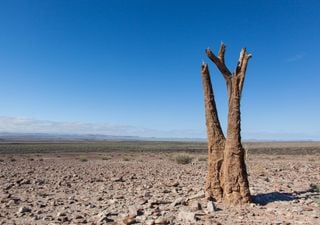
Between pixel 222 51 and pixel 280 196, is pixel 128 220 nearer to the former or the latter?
pixel 222 51

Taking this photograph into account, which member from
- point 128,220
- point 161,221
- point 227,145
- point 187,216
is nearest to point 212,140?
point 227,145

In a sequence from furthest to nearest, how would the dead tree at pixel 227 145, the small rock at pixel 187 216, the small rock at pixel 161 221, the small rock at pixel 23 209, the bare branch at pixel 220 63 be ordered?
1. the bare branch at pixel 220 63
2. the dead tree at pixel 227 145
3. the small rock at pixel 23 209
4. the small rock at pixel 187 216
5. the small rock at pixel 161 221

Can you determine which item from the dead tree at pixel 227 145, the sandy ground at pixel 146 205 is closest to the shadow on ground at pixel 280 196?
the sandy ground at pixel 146 205

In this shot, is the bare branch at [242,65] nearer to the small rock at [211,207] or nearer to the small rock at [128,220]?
the small rock at [211,207]

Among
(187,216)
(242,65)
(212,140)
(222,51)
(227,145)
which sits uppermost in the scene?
(222,51)

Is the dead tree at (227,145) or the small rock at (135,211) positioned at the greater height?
the dead tree at (227,145)

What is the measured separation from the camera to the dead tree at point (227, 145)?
35.8 feet

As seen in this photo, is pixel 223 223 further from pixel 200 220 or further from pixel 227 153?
pixel 227 153

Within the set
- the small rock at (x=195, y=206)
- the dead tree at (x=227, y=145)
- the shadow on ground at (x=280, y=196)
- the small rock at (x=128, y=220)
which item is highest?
the dead tree at (x=227, y=145)

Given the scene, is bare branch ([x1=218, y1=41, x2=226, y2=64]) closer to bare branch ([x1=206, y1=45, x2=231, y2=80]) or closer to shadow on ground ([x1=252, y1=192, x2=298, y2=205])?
bare branch ([x1=206, y1=45, x2=231, y2=80])

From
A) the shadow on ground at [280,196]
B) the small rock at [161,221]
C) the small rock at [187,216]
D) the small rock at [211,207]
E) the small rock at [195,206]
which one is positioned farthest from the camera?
the shadow on ground at [280,196]

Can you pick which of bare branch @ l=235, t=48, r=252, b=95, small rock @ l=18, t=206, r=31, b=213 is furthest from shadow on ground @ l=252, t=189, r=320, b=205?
small rock @ l=18, t=206, r=31, b=213

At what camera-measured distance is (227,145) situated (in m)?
11.2

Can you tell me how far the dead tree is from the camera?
10.9 meters
